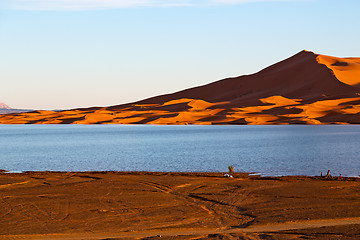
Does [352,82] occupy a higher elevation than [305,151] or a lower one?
higher

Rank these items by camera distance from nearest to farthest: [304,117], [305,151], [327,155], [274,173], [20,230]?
[20,230] < [274,173] < [327,155] < [305,151] < [304,117]

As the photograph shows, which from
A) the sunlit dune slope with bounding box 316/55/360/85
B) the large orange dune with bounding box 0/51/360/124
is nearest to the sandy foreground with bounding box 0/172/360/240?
the large orange dune with bounding box 0/51/360/124

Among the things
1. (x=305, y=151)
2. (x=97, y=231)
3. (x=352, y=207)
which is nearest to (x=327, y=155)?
(x=305, y=151)

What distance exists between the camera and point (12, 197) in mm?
19750

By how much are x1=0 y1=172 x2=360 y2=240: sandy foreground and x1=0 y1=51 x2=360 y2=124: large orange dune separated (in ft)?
330

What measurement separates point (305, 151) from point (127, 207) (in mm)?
34530

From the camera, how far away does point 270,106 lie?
145 meters

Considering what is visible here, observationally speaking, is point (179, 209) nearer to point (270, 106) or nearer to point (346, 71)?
point (270, 106)

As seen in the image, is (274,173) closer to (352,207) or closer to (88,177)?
(88,177)

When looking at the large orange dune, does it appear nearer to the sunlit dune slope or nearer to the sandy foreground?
the sunlit dune slope

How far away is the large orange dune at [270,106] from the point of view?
128m

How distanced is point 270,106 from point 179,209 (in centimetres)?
13007

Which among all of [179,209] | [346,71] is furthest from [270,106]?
[179,209]

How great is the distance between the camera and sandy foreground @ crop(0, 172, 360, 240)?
14.1 metres
